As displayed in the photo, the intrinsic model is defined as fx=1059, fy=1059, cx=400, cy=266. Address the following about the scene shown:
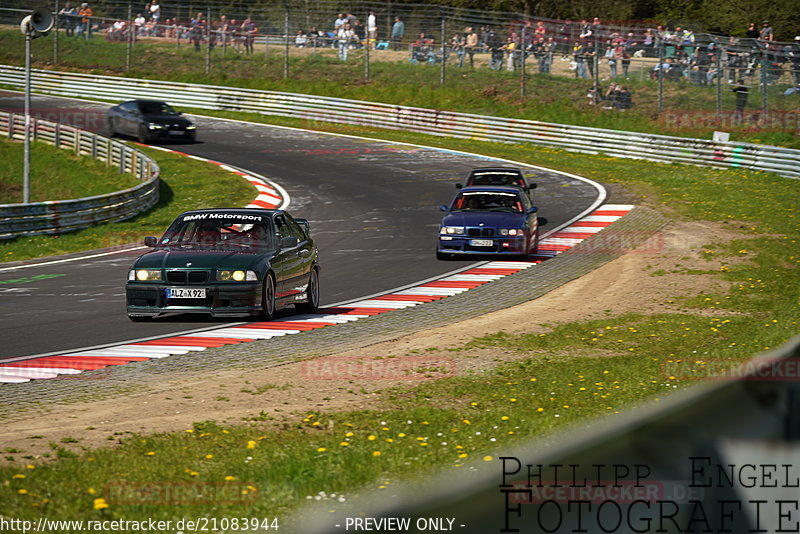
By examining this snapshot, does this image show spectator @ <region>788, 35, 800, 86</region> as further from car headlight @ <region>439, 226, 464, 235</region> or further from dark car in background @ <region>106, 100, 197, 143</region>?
dark car in background @ <region>106, 100, 197, 143</region>

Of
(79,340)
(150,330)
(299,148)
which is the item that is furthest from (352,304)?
(299,148)

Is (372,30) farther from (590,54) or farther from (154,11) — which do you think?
(154,11)

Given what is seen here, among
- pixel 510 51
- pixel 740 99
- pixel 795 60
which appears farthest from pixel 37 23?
pixel 740 99

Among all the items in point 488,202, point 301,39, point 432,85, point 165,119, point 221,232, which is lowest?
point 488,202

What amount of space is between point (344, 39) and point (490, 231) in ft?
89.8

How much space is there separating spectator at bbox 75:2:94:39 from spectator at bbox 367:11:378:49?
14143 millimetres

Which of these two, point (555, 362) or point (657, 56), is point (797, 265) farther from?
point (657, 56)

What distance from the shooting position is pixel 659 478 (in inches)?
89.6

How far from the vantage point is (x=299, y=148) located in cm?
3747

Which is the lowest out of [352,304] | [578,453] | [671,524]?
[352,304]

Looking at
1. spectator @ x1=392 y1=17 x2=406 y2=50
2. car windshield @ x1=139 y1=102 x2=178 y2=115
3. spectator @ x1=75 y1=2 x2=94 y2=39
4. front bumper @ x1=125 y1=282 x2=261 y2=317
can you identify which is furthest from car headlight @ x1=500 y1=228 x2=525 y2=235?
spectator @ x1=75 y1=2 x2=94 y2=39

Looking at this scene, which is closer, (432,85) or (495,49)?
(495,49)

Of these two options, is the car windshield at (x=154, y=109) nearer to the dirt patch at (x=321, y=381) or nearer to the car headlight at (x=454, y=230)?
the car headlight at (x=454, y=230)

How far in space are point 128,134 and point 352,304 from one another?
2510cm
